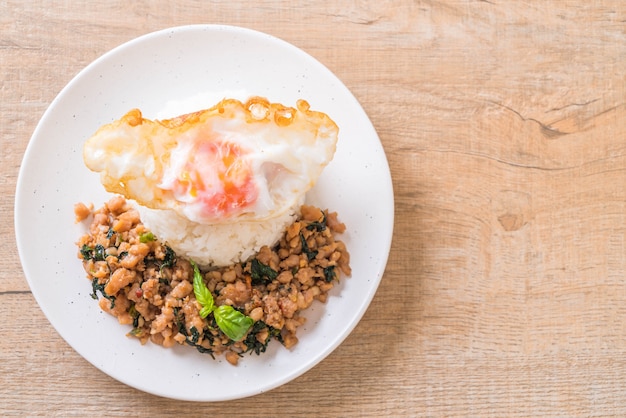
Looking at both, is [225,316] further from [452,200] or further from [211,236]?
[452,200]

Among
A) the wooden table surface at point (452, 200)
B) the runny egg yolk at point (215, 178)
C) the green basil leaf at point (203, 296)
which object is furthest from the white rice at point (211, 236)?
the wooden table surface at point (452, 200)

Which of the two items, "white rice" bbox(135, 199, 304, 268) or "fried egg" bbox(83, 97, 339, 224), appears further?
"white rice" bbox(135, 199, 304, 268)

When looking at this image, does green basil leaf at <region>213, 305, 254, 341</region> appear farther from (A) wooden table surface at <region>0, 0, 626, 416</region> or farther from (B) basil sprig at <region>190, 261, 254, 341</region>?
(A) wooden table surface at <region>0, 0, 626, 416</region>

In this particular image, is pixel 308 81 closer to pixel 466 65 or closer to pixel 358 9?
pixel 358 9

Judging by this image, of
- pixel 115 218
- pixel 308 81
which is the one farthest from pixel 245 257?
pixel 308 81

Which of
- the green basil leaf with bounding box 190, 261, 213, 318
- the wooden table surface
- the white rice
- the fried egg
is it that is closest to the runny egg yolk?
the fried egg

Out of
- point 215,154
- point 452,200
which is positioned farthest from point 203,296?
point 452,200
